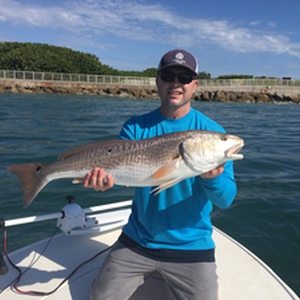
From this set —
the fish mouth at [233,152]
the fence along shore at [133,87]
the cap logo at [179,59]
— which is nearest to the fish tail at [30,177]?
the cap logo at [179,59]

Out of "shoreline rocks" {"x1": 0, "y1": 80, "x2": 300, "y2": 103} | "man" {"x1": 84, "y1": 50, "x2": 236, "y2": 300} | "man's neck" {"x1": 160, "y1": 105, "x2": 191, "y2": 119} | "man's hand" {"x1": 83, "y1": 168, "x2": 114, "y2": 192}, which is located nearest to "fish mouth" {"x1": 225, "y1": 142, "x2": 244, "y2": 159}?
"man" {"x1": 84, "y1": 50, "x2": 236, "y2": 300}

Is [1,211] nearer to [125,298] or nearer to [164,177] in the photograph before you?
[125,298]

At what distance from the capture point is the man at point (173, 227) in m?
3.34

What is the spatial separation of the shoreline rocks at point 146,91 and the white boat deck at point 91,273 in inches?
1907

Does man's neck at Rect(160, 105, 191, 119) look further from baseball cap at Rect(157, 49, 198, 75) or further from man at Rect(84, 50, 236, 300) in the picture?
baseball cap at Rect(157, 49, 198, 75)

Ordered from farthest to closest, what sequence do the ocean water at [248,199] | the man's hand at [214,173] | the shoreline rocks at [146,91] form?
the shoreline rocks at [146,91] < the ocean water at [248,199] < the man's hand at [214,173]

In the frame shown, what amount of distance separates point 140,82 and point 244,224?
52761mm

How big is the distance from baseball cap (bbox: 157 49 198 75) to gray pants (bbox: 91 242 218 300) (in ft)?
6.34

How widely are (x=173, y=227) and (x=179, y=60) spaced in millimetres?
1670

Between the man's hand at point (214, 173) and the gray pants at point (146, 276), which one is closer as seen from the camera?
the man's hand at point (214, 173)

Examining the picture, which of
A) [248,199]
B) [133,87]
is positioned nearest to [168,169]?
[248,199]

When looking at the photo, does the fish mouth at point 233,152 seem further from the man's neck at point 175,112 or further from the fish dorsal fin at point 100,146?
the fish dorsal fin at point 100,146

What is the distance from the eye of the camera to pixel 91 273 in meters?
3.96

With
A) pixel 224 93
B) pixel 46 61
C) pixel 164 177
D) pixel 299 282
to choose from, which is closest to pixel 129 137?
pixel 164 177
